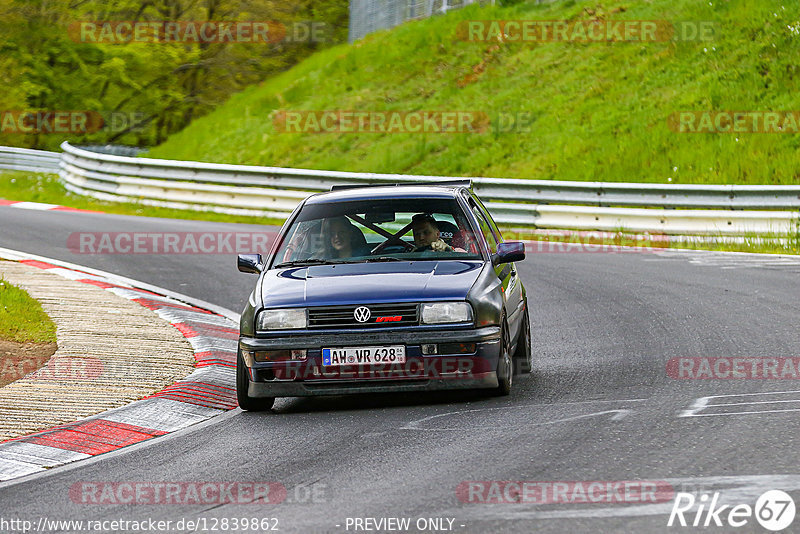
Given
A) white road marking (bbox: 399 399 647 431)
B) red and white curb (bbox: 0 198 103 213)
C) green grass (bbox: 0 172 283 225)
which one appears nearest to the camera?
white road marking (bbox: 399 399 647 431)

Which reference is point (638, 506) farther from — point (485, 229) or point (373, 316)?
point (485, 229)

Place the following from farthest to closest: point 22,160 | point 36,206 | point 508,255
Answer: point 22,160 → point 36,206 → point 508,255

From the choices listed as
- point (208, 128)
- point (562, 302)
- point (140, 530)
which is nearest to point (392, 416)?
point (140, 530)

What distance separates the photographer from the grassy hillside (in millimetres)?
24484

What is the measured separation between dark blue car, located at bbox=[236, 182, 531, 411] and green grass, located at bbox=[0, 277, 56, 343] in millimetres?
2910

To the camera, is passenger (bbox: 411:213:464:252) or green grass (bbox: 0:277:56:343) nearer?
passenger (bbox: 411:213:464:252)

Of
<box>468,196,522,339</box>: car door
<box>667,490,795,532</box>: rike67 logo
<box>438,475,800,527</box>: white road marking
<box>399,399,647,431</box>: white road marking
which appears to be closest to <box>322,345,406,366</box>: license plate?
<box>399,399,647,431</box>: white road marking

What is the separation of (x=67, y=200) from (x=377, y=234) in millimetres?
19871

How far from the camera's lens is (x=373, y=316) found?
800 centimetres

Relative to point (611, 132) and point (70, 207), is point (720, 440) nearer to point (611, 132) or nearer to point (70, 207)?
point (611, 132)

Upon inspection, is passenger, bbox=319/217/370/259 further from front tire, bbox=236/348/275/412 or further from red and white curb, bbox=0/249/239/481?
red and white curb, bbox=0/249/239/481

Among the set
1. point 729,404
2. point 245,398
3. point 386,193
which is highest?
point 386,193

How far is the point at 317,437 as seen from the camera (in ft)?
24.1

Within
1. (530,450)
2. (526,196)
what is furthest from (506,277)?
(526,196)
